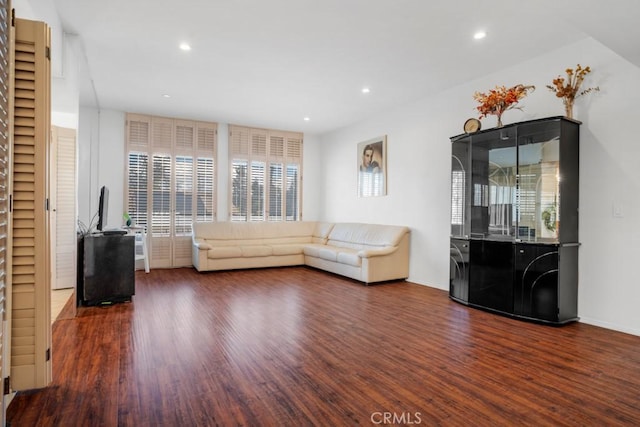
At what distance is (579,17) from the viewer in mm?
2545

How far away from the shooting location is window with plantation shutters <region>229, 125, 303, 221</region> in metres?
7.58

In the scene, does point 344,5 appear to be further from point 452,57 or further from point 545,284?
point 545,284

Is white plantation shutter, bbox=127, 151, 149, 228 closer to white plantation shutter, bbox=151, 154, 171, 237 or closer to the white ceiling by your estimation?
white plantation shutter, bbox=151, 154, 171, 237

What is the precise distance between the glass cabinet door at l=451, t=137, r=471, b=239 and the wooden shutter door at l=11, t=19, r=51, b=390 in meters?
4.13

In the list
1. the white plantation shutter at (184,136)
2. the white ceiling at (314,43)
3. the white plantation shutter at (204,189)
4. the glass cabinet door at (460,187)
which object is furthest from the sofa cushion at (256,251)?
the glass cabinet door at (460,187)

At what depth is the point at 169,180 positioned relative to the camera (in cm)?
700

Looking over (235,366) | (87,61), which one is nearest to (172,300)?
(235,366)

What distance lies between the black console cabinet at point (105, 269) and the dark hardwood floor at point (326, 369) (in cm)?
21

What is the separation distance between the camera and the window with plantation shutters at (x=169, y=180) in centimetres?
677

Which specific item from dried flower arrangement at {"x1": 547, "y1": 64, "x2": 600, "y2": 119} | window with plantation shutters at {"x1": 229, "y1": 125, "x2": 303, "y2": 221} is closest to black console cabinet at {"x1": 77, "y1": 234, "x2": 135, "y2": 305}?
window with plantation shutters at {"x1": 229, "y1": 125, "x2": 303, "y2": 221}

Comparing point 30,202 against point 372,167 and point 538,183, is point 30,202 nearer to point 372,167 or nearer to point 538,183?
point 538,183

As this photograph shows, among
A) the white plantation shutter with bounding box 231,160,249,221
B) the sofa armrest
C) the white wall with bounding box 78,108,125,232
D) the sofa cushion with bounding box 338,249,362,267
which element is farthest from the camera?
the white plantation shutter with bounding box 231,160,249,221

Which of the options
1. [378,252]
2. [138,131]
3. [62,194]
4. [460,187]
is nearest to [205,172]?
[138,131]

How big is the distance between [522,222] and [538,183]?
0.43 metres
